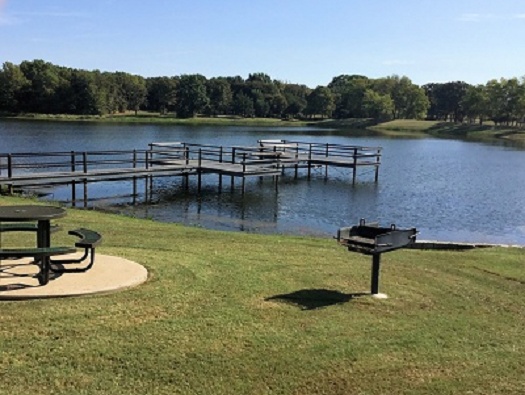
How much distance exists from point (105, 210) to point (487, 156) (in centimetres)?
4247

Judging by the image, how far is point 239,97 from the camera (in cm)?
12756

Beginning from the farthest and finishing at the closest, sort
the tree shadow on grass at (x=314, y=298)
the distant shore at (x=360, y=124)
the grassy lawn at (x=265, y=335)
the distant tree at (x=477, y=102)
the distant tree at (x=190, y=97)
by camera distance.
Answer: the distant tree at (x=190, y=97) → the distant tree at (x=477, y=102) → the distant shore at (x=360, y=124) → the tree shadow on grass at (x=314, y=298) → the grassy lawn at (x=265, y=335)

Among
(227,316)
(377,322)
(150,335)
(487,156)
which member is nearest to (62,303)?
(150,335)

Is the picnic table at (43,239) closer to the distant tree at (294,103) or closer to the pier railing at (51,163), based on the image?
the pier railing at (51,163)

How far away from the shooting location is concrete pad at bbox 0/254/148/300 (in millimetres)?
6398

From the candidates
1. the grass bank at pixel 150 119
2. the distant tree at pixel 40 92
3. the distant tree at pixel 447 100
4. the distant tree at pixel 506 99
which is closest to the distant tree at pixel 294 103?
the grass bank at pixel 150 119

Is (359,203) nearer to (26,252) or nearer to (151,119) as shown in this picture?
(26,252)

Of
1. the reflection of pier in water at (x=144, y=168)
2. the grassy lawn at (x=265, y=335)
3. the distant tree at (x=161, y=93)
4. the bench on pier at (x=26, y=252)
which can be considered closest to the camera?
the grassy lawn at (x=265, y=335)

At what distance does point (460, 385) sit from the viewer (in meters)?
4.98

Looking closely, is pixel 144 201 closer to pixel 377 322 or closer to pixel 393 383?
pixel 377 322

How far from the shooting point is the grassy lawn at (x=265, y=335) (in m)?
4.72

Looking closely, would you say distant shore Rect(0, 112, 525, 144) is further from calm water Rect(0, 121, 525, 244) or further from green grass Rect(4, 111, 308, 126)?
calm water Rect(0, 121, 525, 244)

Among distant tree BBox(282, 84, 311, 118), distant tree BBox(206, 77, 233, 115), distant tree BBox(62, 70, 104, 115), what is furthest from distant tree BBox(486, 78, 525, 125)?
distant tree BBox(62, 70, 104, 115)

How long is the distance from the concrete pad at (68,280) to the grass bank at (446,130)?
89294 millimetres
